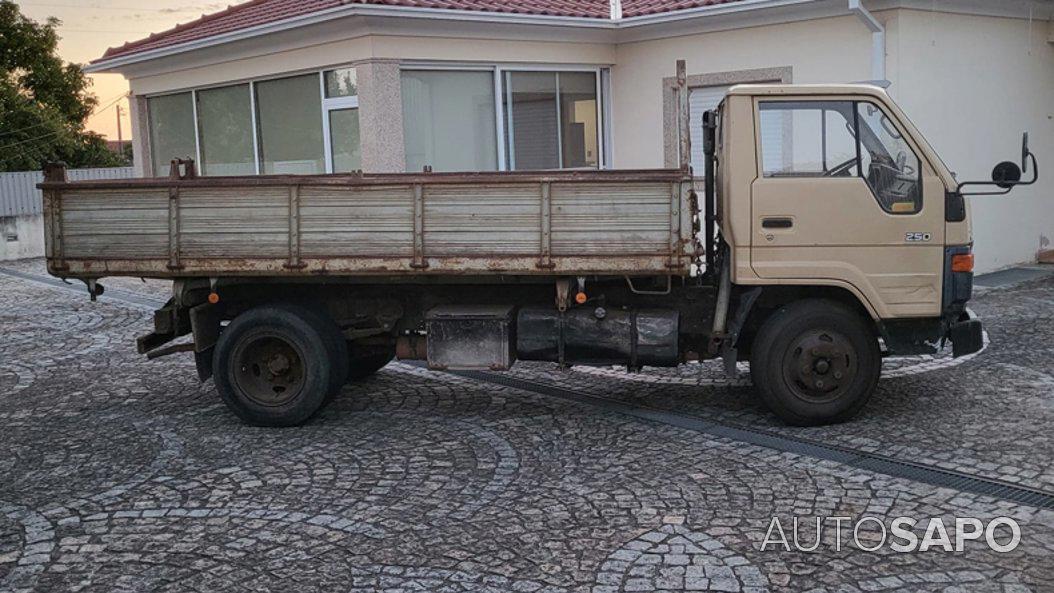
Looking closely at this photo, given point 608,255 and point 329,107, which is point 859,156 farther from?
point 329,107

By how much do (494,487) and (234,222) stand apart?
9.43ft

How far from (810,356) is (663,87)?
9.15 meters

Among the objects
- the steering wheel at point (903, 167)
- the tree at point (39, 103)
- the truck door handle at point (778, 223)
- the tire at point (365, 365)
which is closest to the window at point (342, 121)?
the tire at point (365, 365)

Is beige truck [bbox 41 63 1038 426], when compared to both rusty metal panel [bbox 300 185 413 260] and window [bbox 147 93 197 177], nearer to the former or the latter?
rusty metal panel [bbox 300 185 413 260]

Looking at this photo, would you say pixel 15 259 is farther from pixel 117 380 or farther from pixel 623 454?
pixel 623 454

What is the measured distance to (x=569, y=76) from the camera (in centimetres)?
1656

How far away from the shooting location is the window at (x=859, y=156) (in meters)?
7.68

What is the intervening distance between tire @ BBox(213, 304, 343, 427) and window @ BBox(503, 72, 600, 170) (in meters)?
8.08

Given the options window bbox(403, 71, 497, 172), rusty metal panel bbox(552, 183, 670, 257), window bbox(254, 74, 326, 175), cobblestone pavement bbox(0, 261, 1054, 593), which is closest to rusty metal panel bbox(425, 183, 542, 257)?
rusty metal panel bbox(552, 183, 670, 257)

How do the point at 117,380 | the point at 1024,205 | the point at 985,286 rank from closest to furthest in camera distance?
1. the point at 117,380
2. the point at 985,286
3. the point at 1024,205

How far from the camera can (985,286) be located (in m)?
14.2

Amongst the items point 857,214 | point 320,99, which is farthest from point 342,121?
point 857,214

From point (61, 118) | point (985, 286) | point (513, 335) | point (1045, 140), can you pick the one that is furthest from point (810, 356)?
point (61, 118)

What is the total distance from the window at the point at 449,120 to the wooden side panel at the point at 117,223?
6706 millimetres
